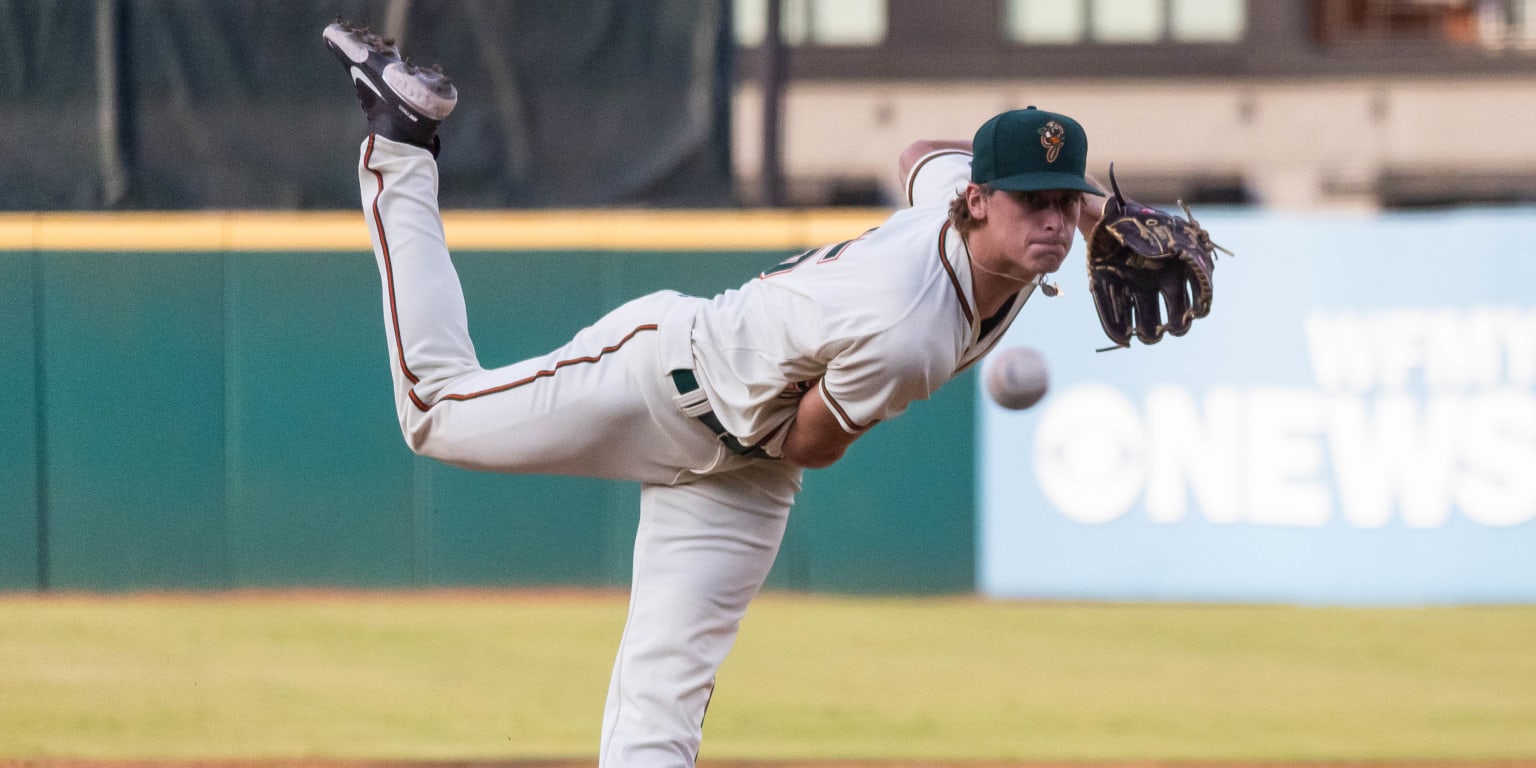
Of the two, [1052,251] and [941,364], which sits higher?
[1052,251]

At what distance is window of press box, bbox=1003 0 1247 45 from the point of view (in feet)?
62.0

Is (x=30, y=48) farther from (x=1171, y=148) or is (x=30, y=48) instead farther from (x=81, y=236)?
(x=1171, y=148)

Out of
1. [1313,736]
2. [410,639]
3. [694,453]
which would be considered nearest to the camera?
[694,453]

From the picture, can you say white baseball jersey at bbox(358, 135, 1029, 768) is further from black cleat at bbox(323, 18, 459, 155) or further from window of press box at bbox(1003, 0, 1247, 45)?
window of press box at bbox(1003, 0, 1247, 45)

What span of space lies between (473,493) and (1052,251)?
176 inches

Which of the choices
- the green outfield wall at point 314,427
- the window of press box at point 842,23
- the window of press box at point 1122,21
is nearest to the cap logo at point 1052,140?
the green outfield wall at point 314,427

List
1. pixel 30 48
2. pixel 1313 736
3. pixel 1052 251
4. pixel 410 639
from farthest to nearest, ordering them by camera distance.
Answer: pixel 30 48, pixel 410 639, pixel 1313 736, pixel 1052 251

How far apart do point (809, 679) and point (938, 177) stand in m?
2.56

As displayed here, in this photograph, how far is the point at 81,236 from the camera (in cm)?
738

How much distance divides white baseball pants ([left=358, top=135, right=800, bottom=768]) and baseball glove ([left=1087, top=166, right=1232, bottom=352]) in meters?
0.81

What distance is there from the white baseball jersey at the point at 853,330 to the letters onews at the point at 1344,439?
389 cm

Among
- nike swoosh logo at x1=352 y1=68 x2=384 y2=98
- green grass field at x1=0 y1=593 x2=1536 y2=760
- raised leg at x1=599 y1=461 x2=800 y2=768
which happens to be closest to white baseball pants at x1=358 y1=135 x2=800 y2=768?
raised leg at x1=599 y1=461 x2=800 y2=768

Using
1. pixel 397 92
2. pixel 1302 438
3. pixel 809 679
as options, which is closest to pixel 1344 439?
pixel 1302 438

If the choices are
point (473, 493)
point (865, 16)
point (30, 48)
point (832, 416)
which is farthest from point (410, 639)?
point (865, 16)
